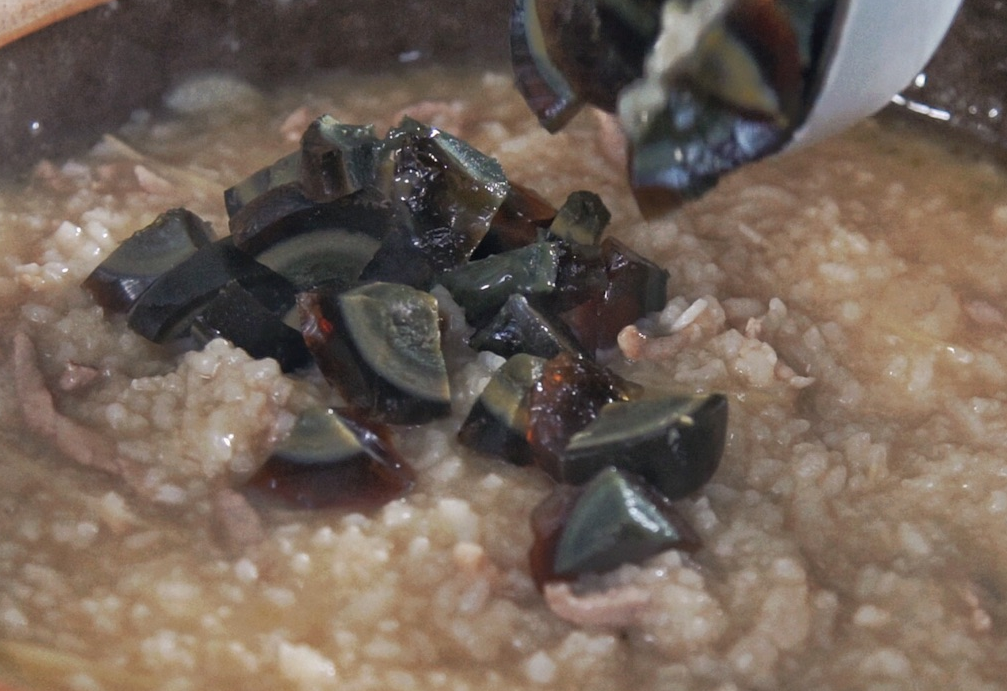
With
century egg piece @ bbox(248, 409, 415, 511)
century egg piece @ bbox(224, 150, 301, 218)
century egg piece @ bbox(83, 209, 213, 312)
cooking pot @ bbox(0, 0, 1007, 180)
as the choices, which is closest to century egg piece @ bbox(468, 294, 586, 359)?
century egg piece @ bbox(248, 409, 415, 511)

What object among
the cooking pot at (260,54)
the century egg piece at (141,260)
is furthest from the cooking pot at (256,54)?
the century egg piece at (141,260)

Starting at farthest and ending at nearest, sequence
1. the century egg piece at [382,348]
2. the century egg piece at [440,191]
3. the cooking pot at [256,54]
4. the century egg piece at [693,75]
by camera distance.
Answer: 1. the cooking pot at [256,54]
2. the century egg piece at [440,191]
3. the century egg piece at [382,348]
4. the century egg piece at [693,75]

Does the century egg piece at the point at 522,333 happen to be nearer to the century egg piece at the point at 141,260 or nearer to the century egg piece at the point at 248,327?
the century egg piece at the point at 248,327

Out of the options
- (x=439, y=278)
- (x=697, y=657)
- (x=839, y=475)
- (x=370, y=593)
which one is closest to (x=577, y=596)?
(x=697, y=657)

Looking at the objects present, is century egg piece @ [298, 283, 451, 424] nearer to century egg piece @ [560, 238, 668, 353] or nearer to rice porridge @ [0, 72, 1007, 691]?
rice porridge @ [0, 72, 1007, 691]

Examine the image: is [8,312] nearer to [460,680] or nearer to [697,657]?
[460,680]

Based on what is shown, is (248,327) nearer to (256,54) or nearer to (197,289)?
(197,289)

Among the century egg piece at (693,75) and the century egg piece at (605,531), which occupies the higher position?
the century egg piece at (693,75)
